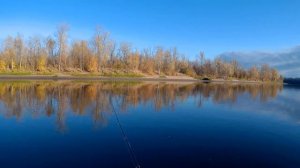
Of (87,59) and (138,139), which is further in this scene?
(87,59)

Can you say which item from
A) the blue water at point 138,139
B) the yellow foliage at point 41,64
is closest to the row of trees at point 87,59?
the yellow foliage at point 41,64

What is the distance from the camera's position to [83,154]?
8.85m

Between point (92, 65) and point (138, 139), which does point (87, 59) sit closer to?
point (92, 65)

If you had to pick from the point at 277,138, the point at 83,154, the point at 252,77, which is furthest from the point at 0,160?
the point at 252,77

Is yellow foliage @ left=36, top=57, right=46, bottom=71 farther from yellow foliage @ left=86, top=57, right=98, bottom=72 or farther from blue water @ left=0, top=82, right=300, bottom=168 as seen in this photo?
blue water @ left=0, top=82, right=300, bottom=168

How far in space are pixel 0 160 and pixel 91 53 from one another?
269 ft

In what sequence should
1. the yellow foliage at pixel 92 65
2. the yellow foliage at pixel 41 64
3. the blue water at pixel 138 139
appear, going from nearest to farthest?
the blue water at pixel 138 139
the yellow foliage at pixel 41 64
the yellow foliage at pixel 92 65

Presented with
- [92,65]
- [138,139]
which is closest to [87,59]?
[92,65]

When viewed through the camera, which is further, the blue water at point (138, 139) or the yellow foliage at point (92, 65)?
the yellow foliage at point (92, 65)

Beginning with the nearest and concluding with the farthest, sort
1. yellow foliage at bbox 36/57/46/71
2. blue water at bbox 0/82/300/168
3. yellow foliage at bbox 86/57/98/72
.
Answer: blue water at bbox 0/82/300/168 < yellow foliage at bbox 36/57/46/71 < yellow foliage at bbox 86/57/98/72

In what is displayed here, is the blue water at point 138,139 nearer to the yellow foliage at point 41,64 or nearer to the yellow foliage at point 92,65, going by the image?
the yellow foliage at point 41,64

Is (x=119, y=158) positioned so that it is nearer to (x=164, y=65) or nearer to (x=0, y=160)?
(x=0, y=160)

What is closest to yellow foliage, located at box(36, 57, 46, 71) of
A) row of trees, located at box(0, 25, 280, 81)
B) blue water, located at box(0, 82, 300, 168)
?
row of trees, located at box(0, 25, 280, 81)

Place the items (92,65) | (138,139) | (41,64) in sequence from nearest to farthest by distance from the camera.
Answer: (138,139) < (41,64) < (92,65)
